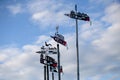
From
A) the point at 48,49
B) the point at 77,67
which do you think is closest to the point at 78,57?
the point at 77,67

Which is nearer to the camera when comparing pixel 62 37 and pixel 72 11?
pixel 72 11

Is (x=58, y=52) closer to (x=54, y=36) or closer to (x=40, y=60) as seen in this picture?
(x=54, y=36)

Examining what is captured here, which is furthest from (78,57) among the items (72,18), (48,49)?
(48,49)

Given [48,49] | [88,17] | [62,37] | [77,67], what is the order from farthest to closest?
[48,49] → [62,37] → [88,17] → [77,67]

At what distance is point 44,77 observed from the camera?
224 ft

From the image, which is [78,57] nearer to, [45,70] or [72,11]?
[72,11]

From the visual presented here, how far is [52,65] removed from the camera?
Result: 68.3 m

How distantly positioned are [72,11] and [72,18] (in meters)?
1.08

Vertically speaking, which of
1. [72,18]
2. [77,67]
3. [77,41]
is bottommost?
[77,67]

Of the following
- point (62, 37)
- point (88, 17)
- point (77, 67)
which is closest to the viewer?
point (77, 67)

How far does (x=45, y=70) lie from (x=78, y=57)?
14.8 meters

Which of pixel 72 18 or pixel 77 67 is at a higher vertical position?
pixel 72 18

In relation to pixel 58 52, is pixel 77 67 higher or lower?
lower

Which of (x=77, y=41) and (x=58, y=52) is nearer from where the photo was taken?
(x=77, y=41)
